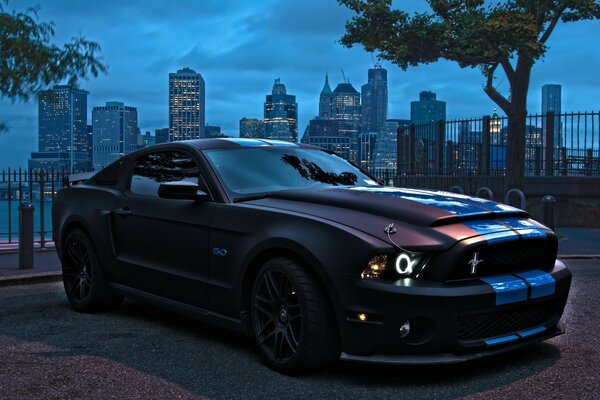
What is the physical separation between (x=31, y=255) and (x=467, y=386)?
705 cm

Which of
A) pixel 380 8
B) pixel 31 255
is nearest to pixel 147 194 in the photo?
pixel 31 255

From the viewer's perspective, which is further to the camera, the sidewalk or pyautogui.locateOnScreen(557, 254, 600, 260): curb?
pyautogui.locateOnScreen(557, 254, 600, 260): curb

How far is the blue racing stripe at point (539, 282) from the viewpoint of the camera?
14.0 ft

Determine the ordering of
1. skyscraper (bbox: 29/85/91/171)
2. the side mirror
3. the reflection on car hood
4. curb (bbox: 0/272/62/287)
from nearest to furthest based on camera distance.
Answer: the reflection on car hood, the side mirror, curb (bbox: 0/272/62/287), skyscraper (bbox: 29/85/91/171)

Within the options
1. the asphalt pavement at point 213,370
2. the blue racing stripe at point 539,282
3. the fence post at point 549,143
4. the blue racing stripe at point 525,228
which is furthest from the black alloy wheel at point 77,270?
the fence post at point 549,143

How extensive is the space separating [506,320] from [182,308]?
94.4 inches

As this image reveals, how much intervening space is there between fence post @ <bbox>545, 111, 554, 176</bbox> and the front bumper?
15126 mm

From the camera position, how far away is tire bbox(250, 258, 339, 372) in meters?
4.11

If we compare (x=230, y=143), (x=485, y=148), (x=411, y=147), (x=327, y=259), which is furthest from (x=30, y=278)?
(x=411, y=147)

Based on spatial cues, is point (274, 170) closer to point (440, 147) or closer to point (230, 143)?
point (230, 143)

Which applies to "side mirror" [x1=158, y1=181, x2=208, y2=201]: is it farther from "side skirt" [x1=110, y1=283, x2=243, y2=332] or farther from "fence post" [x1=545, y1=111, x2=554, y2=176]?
"fence post" [x1=545, y1=111, x2=554, y2=176]

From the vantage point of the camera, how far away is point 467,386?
4105 mm

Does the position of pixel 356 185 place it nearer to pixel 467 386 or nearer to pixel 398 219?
pixel 398 219

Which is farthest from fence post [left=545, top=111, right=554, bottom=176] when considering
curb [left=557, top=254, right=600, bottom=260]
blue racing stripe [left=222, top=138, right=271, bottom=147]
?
blue racing stripe [left=222, top=138, right=271, bottom=147]
